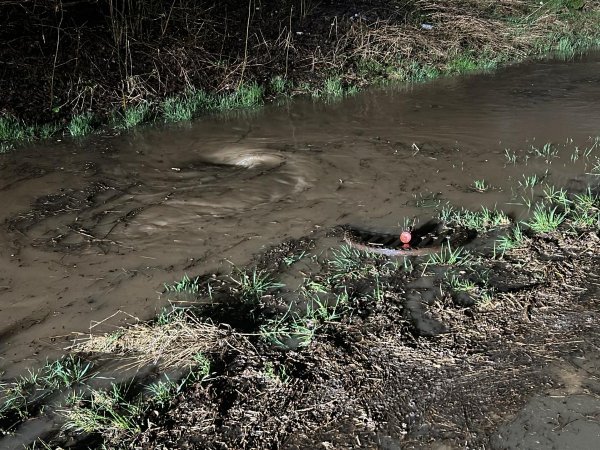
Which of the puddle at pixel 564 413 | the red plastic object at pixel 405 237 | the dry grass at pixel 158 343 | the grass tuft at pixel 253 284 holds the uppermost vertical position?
the red plastic object at pixel 405 237

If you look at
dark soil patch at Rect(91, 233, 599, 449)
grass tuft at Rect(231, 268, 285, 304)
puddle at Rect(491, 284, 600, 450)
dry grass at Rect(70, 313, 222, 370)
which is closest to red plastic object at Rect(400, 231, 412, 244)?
dark soil patch at Rect(91, 233, 599, 449)

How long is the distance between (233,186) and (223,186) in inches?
3.8

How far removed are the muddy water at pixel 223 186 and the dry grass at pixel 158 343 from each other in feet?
0.62

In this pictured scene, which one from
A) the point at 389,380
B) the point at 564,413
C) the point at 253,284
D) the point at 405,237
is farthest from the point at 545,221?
the point at 253,284

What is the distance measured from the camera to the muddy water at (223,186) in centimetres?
354

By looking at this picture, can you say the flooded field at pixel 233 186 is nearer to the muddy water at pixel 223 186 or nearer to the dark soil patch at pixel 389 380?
the muddy water at pixel 223 186

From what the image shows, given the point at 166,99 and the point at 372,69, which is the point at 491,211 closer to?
the point at 166,99

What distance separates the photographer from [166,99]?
779 centimetres

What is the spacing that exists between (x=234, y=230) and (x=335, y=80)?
520 centimetres

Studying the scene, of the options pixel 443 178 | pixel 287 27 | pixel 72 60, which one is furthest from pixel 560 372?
pixel 287 27

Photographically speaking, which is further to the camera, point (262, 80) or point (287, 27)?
point (287, 27)

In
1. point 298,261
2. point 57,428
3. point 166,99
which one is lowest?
point 57,428

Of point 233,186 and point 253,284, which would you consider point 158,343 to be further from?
point 233,186

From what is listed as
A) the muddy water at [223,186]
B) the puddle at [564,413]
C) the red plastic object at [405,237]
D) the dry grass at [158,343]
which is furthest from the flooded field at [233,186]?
the puddle at [564,413]
